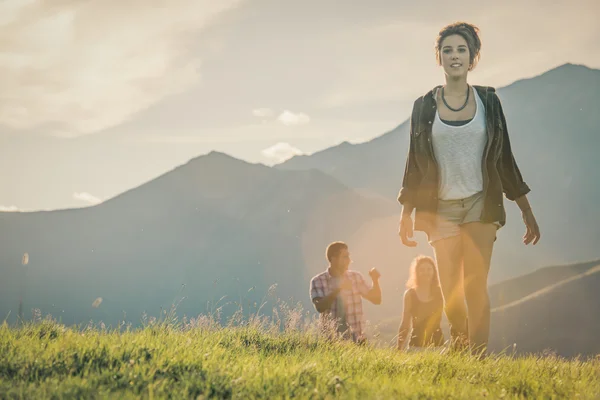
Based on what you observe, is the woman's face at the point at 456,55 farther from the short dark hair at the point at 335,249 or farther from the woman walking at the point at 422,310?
the woman walking at the point at 422,310

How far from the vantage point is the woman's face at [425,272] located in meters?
9.30

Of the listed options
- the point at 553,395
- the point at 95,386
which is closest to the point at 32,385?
the point at 95,386

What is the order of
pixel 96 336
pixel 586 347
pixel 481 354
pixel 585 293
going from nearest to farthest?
pixel 96 336 < pixel 481 354 < pixel 586 347 < pixel 585 293

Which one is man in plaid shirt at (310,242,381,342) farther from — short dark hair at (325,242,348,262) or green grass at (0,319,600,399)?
green grass at (0,319,600,399)

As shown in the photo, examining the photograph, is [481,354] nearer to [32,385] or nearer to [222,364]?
[222,364]

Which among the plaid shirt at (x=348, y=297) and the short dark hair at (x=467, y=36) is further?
the plaid shirt at (x=348, y=297)

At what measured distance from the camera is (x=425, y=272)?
30.6 ft

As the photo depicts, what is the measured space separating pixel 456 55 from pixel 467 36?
218 millimetres

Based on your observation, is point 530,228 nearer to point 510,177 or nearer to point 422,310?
point 510,177

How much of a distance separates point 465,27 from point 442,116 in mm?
876

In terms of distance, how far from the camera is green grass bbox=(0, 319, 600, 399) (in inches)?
127

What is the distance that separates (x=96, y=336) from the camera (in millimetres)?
4574

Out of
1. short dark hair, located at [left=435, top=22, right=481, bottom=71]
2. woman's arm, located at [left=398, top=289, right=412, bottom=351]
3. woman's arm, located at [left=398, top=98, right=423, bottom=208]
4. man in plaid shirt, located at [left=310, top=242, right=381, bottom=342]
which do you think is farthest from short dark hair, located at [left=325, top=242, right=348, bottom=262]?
short dark hair, located at [left=435, top=22, right=481, bottom=71]

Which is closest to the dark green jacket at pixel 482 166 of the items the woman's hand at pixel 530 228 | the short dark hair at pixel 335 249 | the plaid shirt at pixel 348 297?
the woman's hand at pixel 530 228
